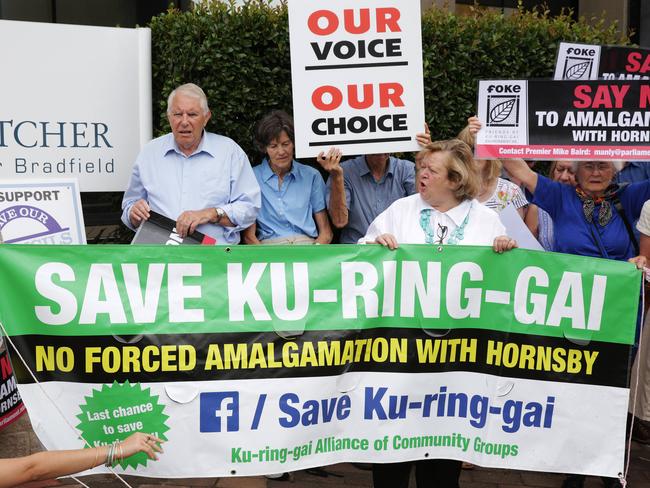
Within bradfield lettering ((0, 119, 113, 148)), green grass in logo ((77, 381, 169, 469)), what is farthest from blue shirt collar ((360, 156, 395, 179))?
green grass in logo ((77, 381, 169, 469))

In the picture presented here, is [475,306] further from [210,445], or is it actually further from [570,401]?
[210,445]

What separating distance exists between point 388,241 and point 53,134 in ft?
8.97

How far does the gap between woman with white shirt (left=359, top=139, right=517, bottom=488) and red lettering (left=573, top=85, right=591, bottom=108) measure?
91cm

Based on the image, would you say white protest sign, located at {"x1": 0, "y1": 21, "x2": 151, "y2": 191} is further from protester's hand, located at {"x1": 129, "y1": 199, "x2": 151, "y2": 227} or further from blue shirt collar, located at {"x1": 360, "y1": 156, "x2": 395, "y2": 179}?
blue shirt collar, located at {"x1": 360, "y1": 156, "x2": 395, "y2": 179}

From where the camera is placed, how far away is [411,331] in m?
3.78

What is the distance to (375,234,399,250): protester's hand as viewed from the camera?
3.74m

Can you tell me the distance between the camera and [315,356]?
3.69m

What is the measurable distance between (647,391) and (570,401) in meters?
1.60

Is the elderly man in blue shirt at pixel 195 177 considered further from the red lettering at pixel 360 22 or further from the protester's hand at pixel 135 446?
the protester's hand at pixel 135 446

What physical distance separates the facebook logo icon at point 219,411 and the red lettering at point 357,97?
6.30 ft

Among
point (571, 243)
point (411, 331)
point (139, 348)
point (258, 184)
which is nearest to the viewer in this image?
point (139, 348)

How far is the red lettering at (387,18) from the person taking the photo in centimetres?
468

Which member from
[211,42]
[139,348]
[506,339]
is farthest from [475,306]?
[211,42]

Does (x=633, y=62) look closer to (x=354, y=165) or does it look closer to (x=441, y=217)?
(x=354, y=165)
